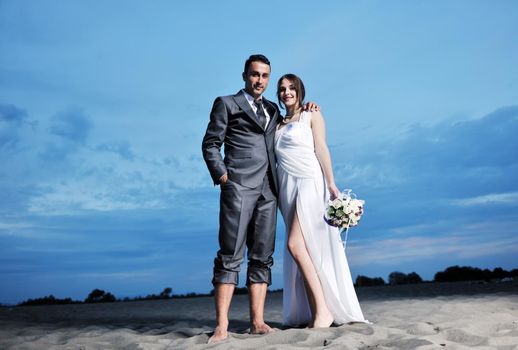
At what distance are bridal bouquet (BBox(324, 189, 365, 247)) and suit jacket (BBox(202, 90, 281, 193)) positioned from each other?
613mm

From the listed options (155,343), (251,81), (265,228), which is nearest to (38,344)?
(155,343)

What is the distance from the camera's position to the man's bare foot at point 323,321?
160 inches

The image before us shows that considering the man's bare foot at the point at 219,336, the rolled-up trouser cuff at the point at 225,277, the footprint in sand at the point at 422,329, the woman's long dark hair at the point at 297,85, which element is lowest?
the footprint in sand at the point at 422,329

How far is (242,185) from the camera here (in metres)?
3.99

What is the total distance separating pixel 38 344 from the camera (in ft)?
13.5

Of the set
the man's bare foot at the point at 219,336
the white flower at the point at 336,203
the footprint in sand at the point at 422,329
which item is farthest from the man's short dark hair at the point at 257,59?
the footprint in sand at the point at 422,329

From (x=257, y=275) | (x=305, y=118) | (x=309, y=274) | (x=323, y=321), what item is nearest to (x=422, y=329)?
(x=323, y=321)

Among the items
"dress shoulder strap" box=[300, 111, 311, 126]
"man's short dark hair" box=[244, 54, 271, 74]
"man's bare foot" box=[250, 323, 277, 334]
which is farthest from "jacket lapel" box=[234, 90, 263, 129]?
"man's bare foot" box=[250, 323, 277, 334]

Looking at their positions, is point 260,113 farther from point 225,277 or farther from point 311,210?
point 225,277

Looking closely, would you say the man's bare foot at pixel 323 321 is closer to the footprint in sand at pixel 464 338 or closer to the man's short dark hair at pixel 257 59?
the footprint in sand at pixel 464 338

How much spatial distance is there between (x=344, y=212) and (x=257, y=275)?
2.91ft

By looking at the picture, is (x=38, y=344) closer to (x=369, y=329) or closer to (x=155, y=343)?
(x=155, y=343)

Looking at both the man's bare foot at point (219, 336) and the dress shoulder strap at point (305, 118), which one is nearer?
the man's bare foot at point (219, 336)

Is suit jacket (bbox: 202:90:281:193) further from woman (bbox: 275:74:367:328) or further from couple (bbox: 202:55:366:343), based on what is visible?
woman (bbox: 275:74:367:328)
